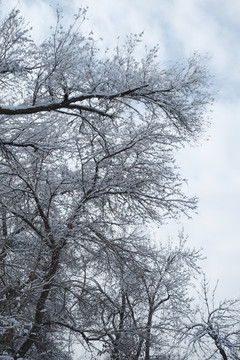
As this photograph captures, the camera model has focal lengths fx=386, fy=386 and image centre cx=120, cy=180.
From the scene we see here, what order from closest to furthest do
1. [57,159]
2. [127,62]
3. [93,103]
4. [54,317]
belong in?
[127,62] → [93,103] → [54,317] → [57,159]

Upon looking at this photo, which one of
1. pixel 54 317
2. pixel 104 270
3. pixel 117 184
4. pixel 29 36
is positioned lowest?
pixel 54 317

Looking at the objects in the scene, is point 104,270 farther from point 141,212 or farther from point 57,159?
point 57,159

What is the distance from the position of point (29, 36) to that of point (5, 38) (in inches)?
17.4

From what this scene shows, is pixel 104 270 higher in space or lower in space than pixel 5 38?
lower

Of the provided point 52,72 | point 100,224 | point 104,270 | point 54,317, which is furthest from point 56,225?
point 52,72

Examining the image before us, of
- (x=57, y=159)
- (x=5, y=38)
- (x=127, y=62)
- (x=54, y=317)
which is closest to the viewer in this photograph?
(x=5, y=38)

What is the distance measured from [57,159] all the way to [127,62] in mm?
3208

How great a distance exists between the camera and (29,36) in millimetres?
7301

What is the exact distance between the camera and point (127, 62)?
786 centimetres

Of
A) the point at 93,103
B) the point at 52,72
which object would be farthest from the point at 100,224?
the point at 52,72

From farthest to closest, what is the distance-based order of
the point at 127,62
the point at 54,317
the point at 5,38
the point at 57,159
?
the point at 57,159 < the point at 54,317 < the point at 127,62 < the point at 5,38

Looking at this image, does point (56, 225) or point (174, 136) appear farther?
point (174, 136)

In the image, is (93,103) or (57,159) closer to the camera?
(93,103)

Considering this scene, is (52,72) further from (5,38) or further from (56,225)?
(56,225)
